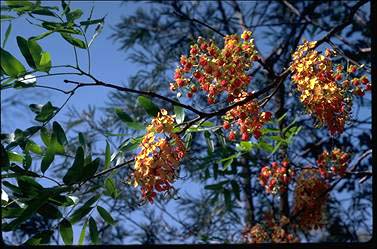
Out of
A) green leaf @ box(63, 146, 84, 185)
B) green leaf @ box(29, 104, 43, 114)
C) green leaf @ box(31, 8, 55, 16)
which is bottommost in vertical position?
green leaf @ box(63, 146, 84, 185)

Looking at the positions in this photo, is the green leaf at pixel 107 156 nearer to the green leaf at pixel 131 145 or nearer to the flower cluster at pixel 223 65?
the green leaf at pixel 131 145

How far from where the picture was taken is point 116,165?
96 centimetres

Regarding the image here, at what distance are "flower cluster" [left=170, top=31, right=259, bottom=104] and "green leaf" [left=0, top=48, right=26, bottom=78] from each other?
1.22ft

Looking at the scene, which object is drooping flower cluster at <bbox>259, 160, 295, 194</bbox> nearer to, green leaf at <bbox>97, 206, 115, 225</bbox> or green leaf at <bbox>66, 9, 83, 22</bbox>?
green leaf at <bbox>97, 206, 115, 225</bbox>

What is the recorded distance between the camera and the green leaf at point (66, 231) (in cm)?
94

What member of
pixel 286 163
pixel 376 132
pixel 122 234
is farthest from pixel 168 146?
pixel 122 234

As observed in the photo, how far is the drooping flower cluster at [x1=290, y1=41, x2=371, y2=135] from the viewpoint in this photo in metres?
1.13

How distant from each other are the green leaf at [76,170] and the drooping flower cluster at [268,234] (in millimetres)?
1251

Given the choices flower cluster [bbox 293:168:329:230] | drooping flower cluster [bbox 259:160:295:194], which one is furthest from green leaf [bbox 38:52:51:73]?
flower cluster [bbox 293:168:329:230]

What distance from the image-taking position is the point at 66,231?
37.1 inches

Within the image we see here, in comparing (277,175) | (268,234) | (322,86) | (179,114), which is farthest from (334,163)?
(179,114)

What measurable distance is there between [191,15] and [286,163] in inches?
59.9

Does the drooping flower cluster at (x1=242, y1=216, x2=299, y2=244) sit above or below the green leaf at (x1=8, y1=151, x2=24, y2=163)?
above

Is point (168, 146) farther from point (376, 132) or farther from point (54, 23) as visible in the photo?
point (376, 132)
